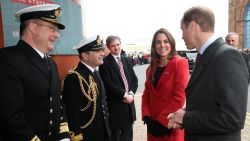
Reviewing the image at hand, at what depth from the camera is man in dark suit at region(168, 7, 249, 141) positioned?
6.10 feet

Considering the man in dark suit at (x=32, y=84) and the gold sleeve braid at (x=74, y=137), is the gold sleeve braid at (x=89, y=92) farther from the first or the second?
the man in dark suit at (x=32, y=84)

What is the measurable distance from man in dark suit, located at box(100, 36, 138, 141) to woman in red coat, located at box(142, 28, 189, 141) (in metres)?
0.85

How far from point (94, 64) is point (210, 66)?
1672 millimetres

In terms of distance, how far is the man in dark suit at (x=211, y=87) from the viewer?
1858 millimetres

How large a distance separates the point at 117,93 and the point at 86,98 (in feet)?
4.01

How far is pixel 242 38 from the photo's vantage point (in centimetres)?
2827

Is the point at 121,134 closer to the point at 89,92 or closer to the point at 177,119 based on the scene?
the point at 89,92

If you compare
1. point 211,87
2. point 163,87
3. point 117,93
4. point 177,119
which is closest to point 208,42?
point 211,87

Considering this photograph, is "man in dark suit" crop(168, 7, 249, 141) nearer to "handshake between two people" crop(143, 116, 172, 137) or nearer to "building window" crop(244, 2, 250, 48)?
"handshake between two people" crop(143, 116, 172, 137)

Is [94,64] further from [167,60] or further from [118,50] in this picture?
[118,50]

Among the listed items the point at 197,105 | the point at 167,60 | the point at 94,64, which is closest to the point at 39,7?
the point at 94,64

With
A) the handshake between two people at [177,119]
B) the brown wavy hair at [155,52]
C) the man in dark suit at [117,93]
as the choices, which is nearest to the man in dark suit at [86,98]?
the brown wavy hair at [155,52]

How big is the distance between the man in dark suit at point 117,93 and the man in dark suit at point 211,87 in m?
2.17

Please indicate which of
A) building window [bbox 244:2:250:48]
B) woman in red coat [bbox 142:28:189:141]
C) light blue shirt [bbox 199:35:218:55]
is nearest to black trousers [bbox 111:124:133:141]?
woman in red coat [bbox 142:28:189:141]
